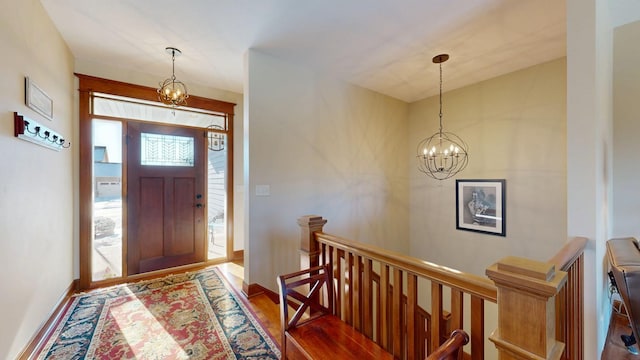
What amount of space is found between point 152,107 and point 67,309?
8.40 ft

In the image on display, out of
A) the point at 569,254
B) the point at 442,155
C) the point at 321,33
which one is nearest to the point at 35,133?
the point at 321,33

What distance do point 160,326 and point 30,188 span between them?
156 cm

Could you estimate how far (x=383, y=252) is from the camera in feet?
5.19

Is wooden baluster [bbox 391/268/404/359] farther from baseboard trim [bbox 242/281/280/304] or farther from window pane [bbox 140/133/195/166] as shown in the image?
window pane [bbox 140/133/195/166]

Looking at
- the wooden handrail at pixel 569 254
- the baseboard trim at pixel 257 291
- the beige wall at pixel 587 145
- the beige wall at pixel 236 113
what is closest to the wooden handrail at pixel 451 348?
the wooden handrail at pixel 569 254

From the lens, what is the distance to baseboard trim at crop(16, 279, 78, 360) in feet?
6.18

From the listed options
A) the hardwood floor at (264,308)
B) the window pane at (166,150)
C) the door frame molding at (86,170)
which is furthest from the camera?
the window pane at (166,150)

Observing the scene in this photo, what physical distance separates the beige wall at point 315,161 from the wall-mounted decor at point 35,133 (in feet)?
5.51

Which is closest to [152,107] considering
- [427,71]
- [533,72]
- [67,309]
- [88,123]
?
Answer: [88,123]

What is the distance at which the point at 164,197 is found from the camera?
359 centimetres

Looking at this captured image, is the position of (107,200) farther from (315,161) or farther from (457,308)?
(457,308)

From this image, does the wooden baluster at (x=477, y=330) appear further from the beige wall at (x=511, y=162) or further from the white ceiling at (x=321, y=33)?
the beige wall at (x=511, y=162)

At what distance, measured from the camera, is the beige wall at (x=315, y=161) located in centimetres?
290

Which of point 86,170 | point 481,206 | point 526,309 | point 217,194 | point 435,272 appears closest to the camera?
point 526,309
